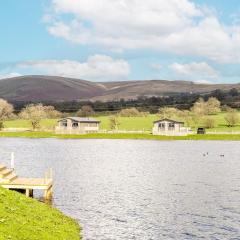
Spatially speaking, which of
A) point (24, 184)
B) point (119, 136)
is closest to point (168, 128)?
point (119, 136)

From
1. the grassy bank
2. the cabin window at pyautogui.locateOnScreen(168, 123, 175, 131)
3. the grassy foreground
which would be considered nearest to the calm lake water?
the grassy foreground

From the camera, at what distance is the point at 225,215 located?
43781 millimetres

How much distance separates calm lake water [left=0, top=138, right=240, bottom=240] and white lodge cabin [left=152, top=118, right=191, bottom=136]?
93221 mm

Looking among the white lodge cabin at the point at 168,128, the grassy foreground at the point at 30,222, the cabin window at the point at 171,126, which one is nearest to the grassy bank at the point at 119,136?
the white lodge cabin at the point at 168,128

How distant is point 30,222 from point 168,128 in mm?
162600

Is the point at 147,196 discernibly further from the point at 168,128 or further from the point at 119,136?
the point at 168,128

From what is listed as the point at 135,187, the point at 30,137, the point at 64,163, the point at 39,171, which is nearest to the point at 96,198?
the point at 135,187

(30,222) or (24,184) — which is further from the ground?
(24,184)

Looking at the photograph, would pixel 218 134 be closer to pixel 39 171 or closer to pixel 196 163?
pixel 196 163

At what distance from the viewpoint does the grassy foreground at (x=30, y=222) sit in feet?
94.7

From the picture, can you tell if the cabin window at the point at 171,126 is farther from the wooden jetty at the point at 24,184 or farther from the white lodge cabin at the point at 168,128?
the wooden jetty at the point at 24,184

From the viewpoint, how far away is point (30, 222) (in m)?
32.2

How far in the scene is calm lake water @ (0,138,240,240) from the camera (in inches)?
1517

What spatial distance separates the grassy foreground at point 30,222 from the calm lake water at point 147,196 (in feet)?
6.81
